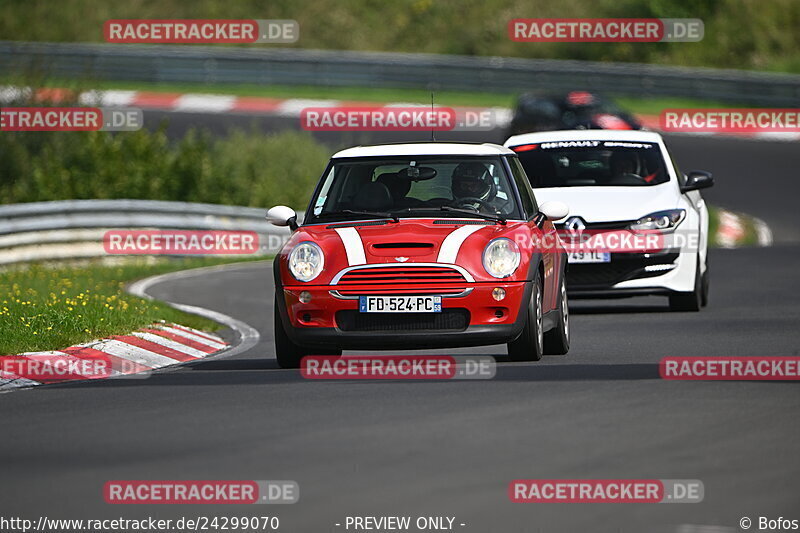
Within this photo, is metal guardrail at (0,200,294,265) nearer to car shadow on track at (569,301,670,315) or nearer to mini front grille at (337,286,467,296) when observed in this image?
car shadow on track at (569,301,670,315)

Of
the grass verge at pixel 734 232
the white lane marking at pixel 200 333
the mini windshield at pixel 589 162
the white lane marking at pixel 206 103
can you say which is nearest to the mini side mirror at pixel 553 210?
the white lane marking at pixel 200 333

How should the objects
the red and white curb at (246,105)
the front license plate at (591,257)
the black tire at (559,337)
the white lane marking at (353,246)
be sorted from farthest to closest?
the red and white curb at (246,105) → the front license plate at (591,257) → the black tire at (559,337) → the white lane marking at (353,246)

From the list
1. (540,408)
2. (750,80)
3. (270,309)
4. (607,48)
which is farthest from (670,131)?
A: (540,408)

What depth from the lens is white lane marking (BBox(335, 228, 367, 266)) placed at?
1145 centimetres

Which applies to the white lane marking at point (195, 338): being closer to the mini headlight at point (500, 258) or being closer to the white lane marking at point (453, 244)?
the white lane marking at point (453, 244)

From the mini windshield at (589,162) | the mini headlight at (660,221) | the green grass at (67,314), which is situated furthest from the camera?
the mini windshield at (589,162)

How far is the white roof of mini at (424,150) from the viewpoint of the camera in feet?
41.4

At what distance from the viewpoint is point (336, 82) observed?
4400 cm

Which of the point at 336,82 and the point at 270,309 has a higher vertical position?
the point at 336,82

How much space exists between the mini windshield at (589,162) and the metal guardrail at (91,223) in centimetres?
918

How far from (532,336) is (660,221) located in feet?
14.5

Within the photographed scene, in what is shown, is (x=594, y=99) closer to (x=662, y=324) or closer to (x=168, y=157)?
(x=168, y=157)

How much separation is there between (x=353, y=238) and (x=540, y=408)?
2.64 metres

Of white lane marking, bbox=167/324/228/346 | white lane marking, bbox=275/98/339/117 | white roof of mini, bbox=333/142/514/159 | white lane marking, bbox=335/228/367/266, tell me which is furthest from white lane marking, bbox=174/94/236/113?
white lane marking, bbox=335/228/367/266
